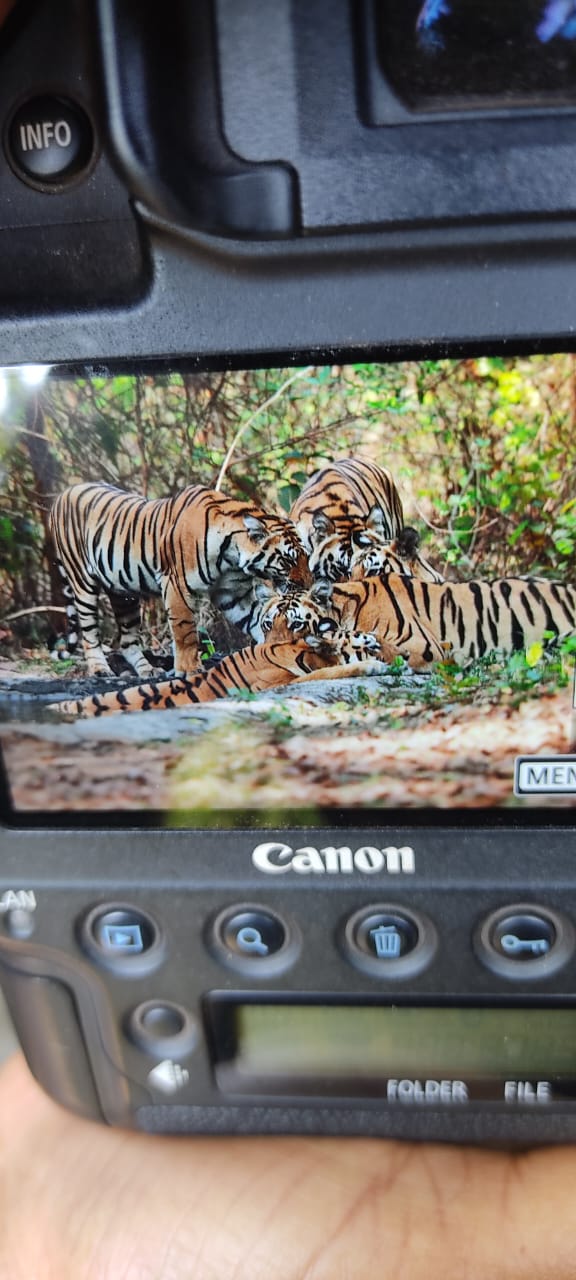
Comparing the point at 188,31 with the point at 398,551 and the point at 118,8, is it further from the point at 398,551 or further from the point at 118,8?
the point at 398,551

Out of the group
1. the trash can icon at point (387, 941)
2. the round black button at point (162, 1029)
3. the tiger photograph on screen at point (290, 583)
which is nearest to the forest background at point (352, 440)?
the tiger photograph on screen at point (290, 583)

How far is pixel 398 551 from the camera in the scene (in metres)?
0.50

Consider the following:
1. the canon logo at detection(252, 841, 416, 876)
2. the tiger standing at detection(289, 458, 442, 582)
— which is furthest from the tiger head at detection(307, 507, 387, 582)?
the canon logo at detection(252, 841, 416, 876)

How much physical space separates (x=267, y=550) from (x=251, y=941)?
232 mm

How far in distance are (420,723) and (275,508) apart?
133mm

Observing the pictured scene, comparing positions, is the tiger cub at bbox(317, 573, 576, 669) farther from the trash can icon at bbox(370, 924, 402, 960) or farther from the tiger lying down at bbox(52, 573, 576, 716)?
the trash can icon at bbox(370, 924, 402, 960)

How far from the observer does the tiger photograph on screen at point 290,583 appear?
0.48 m

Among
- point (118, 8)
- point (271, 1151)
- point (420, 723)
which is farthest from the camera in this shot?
point (271, 1151)

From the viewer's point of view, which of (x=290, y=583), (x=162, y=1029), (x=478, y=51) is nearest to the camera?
(x=478, y=51)

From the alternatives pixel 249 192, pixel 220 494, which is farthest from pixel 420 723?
pixel 249 192

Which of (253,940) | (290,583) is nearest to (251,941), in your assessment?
(253,940)

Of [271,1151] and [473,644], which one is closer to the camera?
[473,644]

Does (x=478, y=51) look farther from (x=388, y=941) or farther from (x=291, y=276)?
(x=388, y=941)

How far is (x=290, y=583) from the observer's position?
513 millimetres
